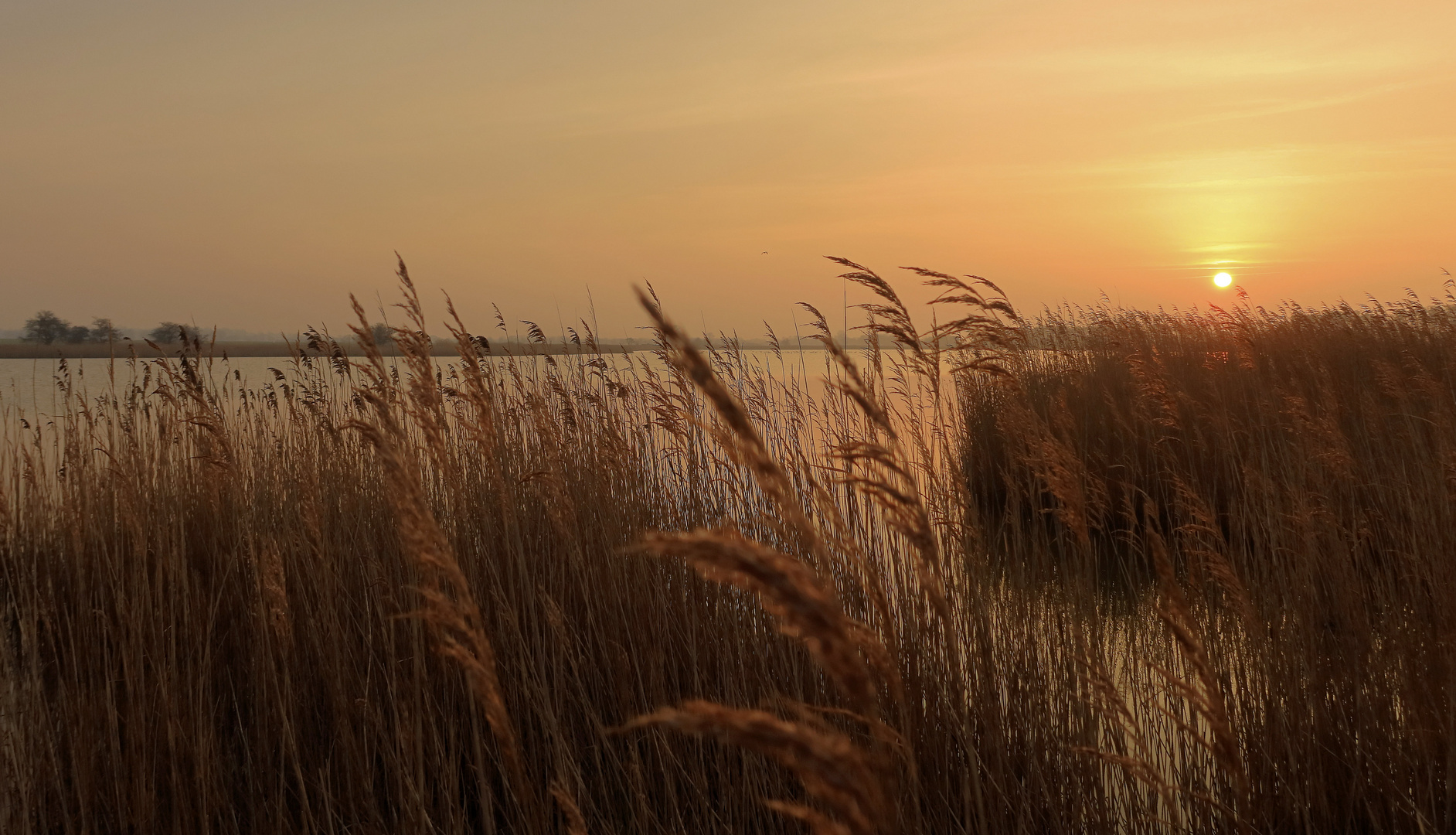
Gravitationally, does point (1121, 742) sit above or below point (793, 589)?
below

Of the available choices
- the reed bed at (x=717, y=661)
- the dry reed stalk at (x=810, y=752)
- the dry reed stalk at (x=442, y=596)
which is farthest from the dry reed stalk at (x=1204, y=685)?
the dry reed stalk at (x=442, y=596)

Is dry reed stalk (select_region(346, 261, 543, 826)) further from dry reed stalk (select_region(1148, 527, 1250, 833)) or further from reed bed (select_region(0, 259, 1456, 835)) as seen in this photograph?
dry reed stalk (select_region(1148, 527, 1250, 833))

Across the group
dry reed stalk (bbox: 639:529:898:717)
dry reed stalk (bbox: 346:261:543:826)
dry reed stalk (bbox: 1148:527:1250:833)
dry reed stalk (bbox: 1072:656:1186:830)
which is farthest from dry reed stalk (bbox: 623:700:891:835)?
dry reed stalk (bbox: 1072:656:1186:830)

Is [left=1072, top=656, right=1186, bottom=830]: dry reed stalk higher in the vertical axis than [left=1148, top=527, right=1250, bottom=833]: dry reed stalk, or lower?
lower

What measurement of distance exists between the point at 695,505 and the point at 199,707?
5.55 ft

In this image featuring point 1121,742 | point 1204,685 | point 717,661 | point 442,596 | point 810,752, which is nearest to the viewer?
point 810,752

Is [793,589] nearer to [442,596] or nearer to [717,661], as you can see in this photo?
[442,596]

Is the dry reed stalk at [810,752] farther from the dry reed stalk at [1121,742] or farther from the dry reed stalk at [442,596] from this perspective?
the dry reed stalk at [1121,742]

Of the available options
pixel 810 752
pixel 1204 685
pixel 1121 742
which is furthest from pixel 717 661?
pixel 810 752

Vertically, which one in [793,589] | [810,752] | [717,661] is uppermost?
[793,589]

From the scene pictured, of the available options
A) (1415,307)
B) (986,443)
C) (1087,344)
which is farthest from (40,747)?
(1415,307)

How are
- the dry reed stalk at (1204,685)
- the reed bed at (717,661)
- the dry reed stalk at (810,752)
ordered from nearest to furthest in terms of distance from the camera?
the dry reed stalk at (810,752), the dry reed stalk at (1204,685), the reed bed at (717,661)

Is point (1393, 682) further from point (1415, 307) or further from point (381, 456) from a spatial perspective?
point (1415, 307)

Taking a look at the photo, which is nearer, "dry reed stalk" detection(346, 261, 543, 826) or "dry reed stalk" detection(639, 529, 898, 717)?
"dry reed stalk" detection(639, 529, 898, 717)
